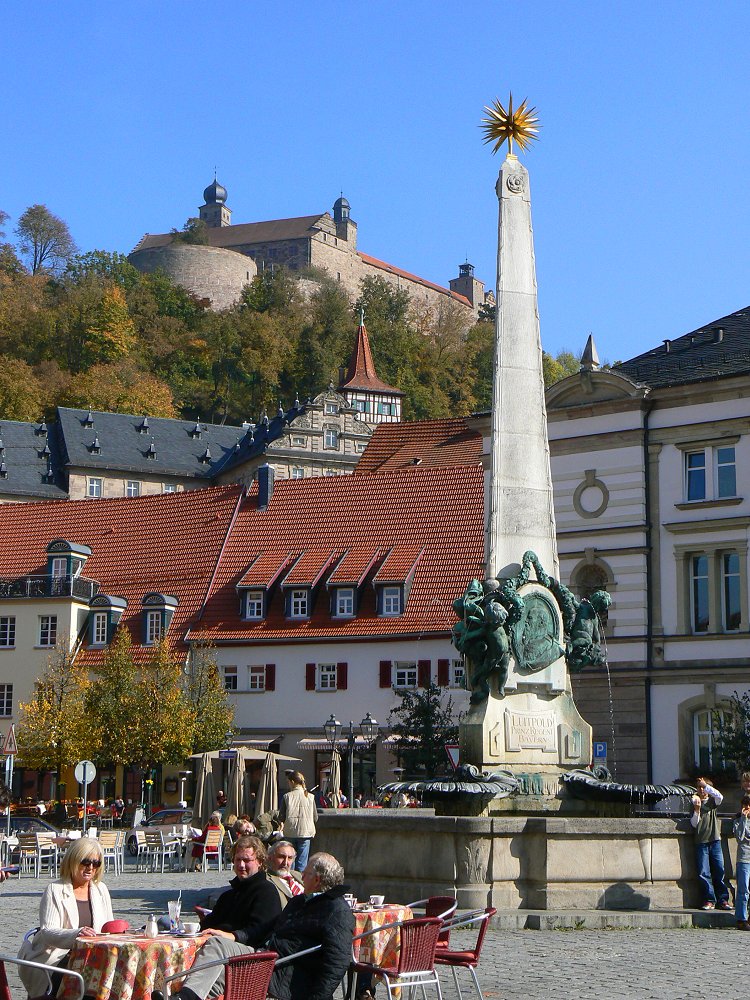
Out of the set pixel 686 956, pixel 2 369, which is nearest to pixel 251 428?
pixel 2 369

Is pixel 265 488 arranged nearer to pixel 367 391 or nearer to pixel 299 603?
pixel 299 603

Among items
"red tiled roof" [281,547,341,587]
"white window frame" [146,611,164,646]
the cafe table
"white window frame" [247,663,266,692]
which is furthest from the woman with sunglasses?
"white window frame" [146,611,164,646]

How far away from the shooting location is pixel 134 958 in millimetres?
8758

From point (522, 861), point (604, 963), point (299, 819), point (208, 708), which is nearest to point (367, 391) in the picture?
point (208, 708)

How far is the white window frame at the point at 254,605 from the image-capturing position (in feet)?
162

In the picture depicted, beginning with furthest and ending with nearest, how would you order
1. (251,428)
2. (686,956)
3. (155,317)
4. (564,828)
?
(155,317), (251,428), (564,828), (686,956)

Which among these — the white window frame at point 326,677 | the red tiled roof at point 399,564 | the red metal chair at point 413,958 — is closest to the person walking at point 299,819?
the red metal chair at point 413,958

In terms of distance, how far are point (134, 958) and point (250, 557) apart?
4261 cm

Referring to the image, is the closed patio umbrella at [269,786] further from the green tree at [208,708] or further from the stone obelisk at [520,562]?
the stone obelisk at [520,562]

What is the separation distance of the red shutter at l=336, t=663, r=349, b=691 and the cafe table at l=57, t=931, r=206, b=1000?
38398 millimetres

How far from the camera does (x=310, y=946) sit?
9125mm

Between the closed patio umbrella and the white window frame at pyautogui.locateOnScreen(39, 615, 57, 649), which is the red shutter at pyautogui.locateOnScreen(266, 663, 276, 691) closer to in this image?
the white window frame at pyautogui.locateOnScreen(39, 615, 57, 649)

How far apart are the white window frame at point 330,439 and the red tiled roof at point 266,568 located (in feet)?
119

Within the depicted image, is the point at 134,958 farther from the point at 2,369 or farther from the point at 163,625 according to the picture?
the point at 2,369
